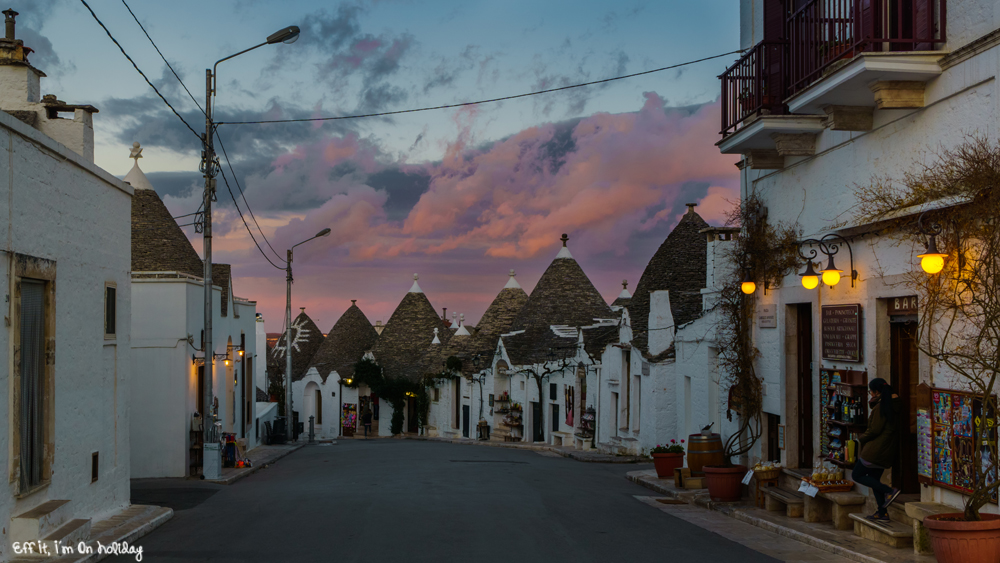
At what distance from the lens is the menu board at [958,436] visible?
301 inches

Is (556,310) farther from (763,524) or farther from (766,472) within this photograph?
(763,524)

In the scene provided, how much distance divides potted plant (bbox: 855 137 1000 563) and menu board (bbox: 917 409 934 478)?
0.53m

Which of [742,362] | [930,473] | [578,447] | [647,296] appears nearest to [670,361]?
[647,296]

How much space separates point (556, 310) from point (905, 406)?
29842 mm

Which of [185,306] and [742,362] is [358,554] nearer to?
[742,362]

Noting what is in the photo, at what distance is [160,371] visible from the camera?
18.5 m

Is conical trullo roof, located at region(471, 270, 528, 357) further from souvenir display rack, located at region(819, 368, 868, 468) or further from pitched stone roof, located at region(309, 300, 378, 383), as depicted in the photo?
souvenir display rack, located at region(819, 368, 868, 468)

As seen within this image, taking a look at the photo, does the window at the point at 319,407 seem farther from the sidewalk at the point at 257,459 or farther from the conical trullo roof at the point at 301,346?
the sidewalk at the point at 257,459

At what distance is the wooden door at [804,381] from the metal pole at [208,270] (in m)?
11.2

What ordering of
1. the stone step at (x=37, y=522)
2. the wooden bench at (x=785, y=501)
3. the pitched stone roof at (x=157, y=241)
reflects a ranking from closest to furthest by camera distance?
the stone step at (x=37, y=522) → the wooden bench at (x=785, y=501) → the pitched stone roof at (x=157, y=241)

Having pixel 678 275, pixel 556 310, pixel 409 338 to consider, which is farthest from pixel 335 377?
pixel 678 275

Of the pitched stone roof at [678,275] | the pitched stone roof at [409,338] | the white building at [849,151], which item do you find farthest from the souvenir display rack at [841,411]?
the pitched stone roof at [409,338]

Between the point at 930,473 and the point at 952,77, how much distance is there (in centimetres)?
388

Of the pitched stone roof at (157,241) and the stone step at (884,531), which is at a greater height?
the pitched stone roof at (157,241)
